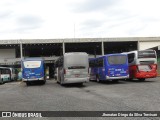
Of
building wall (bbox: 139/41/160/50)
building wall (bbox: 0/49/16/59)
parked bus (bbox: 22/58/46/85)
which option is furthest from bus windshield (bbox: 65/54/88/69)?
building wall (bbox: 0/49/16/59)

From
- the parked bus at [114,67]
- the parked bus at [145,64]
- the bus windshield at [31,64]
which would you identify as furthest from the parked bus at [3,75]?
the parked bus at [145,64]

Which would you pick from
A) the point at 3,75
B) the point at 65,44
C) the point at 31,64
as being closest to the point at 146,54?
the point at 31,64

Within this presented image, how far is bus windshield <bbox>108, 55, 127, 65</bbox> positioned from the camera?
25.5 meters

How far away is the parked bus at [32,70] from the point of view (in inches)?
1142

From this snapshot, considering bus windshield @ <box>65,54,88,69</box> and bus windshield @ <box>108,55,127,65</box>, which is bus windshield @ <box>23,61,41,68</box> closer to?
bus windshield @ <box>65,54,88,69</box>

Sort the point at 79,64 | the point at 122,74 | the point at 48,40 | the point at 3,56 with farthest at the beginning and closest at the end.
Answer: the point at 3,56, the point at 48,40, the point at 122,74, the point at 79,64

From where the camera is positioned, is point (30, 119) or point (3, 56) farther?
point (3, 56)

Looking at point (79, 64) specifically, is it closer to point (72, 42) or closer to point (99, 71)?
point (99, 71)

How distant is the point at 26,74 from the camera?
29.0 metres

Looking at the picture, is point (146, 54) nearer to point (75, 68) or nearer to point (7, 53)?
point (75, 68)

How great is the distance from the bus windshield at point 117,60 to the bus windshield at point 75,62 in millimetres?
2696

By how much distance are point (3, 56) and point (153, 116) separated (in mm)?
58724

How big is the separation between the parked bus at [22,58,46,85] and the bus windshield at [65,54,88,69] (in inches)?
249

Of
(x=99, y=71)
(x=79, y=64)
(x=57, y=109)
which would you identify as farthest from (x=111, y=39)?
(x=57, y=109)
